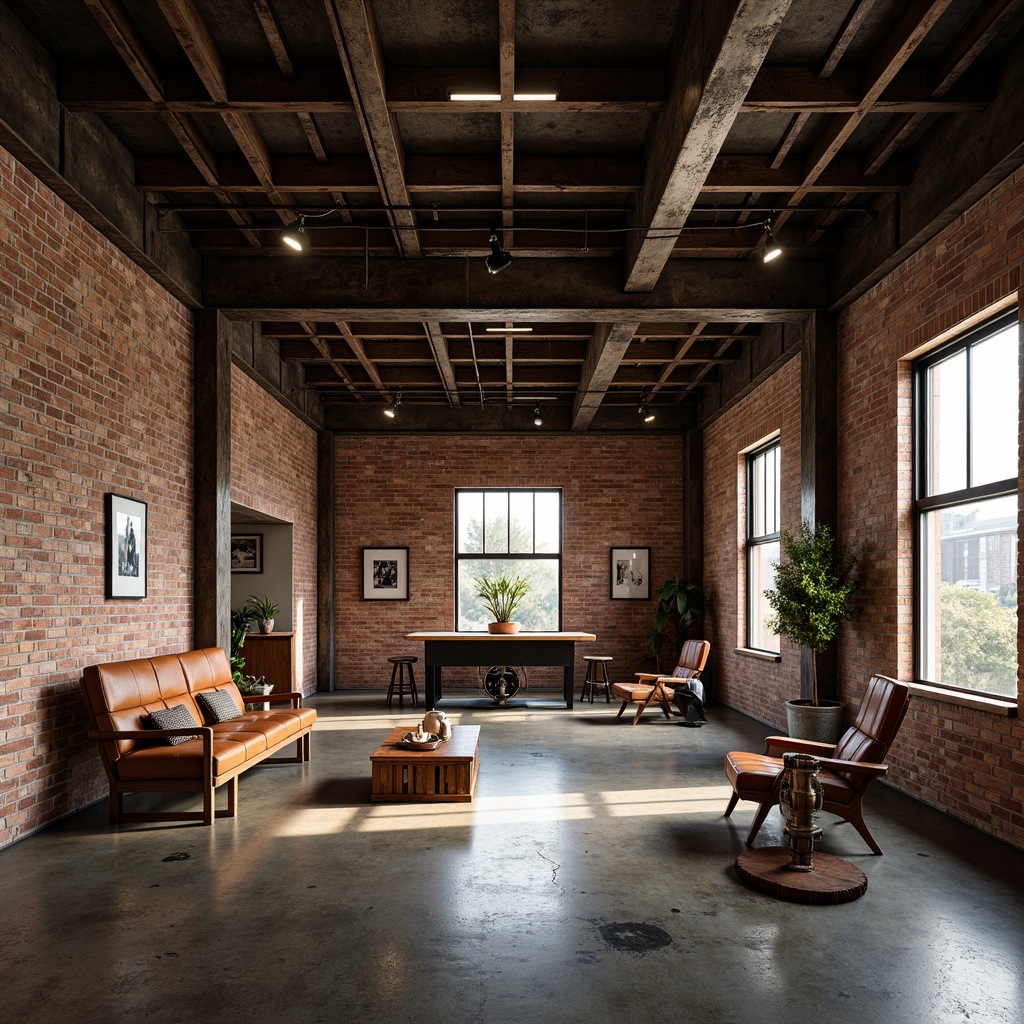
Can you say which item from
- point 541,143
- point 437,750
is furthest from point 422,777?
point 541,143

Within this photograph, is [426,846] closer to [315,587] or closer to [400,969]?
[400,969]

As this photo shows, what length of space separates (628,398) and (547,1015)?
983cm

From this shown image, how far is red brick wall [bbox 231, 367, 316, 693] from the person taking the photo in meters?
8.57

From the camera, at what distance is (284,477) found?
10297 mm

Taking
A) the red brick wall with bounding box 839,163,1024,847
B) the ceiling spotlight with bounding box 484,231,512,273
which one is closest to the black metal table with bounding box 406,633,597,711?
the red brick wall with bounding box 839,163,1024,847

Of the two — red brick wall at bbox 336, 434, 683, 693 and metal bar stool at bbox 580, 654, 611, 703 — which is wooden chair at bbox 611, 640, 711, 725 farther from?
red brick wall at bbox 336, 434, 683, 693

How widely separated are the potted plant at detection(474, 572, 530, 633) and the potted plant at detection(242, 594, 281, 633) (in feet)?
8.84

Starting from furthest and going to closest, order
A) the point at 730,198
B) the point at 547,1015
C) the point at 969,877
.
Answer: the point at 730,198 < the point at 969,877 < the point at 547,1015

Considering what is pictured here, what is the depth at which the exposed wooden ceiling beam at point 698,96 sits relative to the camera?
12.2 feet

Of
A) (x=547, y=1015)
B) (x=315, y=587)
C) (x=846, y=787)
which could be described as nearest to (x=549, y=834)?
(x=846, y=787)

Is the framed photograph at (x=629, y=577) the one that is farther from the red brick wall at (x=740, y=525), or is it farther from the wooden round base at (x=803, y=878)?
the wooden round base at (x=803, y=878)

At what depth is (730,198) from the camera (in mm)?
6422

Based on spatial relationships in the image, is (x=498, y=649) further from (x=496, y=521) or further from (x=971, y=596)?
(x=971, y=596)

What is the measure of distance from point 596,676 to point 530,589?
1607 mm
